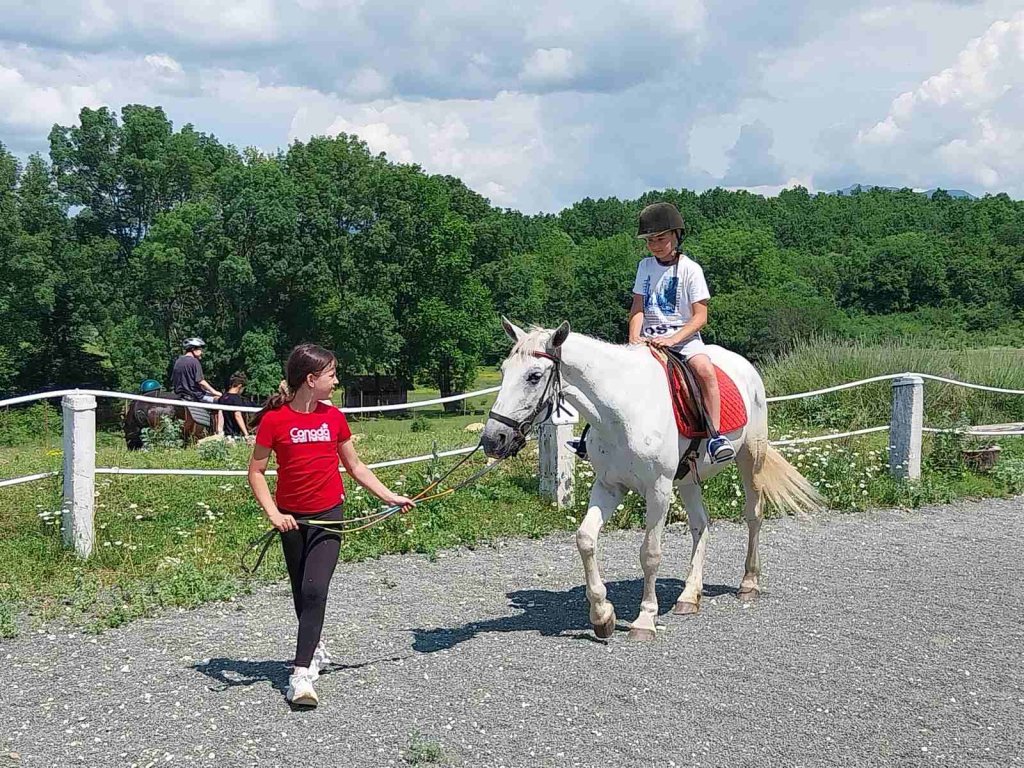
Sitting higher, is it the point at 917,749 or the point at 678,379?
the point at 678,379

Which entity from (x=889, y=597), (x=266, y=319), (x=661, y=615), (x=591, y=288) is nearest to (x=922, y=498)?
(x=889, y=597)

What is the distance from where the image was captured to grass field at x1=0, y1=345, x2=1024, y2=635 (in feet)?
21.7

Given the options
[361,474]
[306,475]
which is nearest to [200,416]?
[361,474]

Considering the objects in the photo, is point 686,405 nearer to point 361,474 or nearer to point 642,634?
point 642,634

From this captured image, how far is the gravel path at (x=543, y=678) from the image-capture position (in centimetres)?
421

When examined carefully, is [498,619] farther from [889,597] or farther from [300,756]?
[889,597]

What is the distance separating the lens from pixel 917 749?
4.23m

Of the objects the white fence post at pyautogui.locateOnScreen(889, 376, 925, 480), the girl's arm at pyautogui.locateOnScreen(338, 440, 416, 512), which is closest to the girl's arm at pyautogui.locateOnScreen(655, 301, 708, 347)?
the girl's arm at pyautogui.locateOnScreen(338, 440, 416, 512)

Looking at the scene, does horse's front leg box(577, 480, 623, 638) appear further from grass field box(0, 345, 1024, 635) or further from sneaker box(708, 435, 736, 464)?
grass field box(0, 345, 1024, 635)

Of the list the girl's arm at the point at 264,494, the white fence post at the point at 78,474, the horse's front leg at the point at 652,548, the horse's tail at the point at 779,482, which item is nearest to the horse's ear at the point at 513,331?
the horse's front leg at the point at 652,548

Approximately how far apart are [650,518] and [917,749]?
7.01 feet

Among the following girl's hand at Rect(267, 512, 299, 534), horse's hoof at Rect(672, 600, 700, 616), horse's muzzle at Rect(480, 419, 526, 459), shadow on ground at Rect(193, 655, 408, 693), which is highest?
horse's muzzle at Rect(480, 419, 526, 459)

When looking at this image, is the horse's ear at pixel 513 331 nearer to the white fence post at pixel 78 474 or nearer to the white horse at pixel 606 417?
the white horse at pixel 606 417

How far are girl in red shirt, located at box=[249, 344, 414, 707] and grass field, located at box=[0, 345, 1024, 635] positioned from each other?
1889 millimetres
